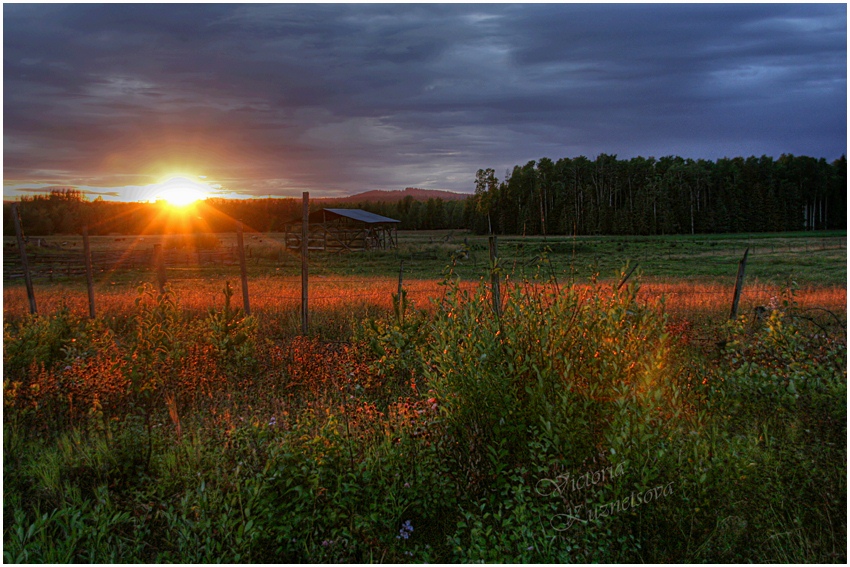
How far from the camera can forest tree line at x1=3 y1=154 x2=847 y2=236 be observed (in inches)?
2837

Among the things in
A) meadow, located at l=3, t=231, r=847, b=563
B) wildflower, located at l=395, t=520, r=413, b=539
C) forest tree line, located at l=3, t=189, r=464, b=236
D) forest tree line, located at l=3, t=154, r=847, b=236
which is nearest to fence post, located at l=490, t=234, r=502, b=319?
meadow, located at l=3, t=231, r=847, b=563

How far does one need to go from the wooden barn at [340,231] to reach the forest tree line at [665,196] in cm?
2919

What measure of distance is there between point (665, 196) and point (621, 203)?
875 cm

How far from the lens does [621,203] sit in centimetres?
8275

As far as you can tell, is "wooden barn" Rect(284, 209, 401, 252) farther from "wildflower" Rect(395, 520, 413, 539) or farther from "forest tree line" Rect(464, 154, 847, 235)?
"wildflower" Rect(395, 520, 413, 539)

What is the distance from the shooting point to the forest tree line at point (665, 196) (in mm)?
72438

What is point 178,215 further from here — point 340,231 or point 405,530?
point 405,530

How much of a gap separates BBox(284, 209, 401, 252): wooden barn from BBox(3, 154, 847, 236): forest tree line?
23674 mm

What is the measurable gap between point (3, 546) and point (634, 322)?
5.05 metres

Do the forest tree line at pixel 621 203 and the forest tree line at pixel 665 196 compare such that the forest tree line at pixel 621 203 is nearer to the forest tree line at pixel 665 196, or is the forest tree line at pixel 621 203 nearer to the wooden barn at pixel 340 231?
the forest tree line at pixel 665 196

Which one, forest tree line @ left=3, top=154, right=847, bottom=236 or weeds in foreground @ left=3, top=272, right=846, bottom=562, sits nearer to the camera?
weeds in foreground @ left=3, top=272, right=846, bottom=562

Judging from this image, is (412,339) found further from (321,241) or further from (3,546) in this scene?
(321,241)

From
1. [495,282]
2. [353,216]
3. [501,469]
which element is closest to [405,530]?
[501,469]

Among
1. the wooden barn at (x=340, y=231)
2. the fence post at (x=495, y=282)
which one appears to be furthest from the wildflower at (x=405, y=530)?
the wooden barn at (x=340, y=231)
